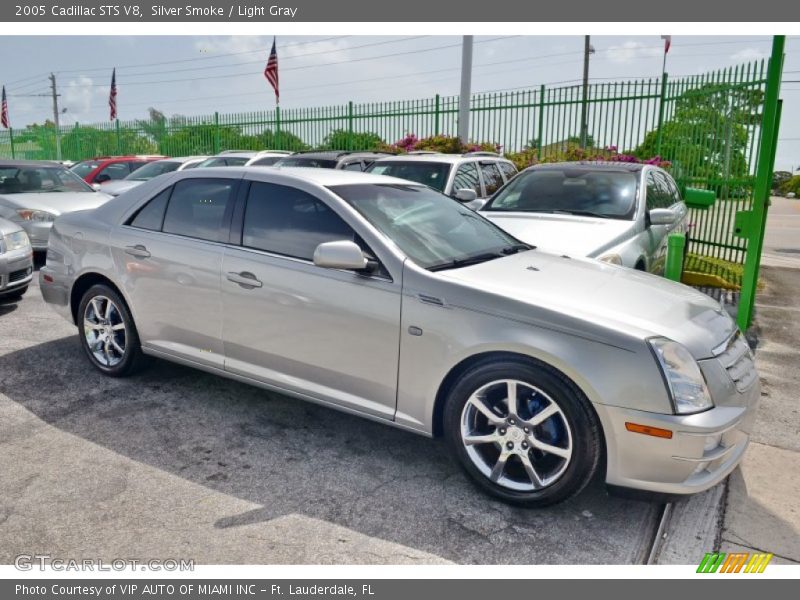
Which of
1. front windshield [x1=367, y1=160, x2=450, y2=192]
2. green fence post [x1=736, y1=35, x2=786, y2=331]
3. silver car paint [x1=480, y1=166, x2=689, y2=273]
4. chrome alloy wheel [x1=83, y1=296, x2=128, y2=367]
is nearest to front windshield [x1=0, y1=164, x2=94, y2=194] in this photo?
front windshield [x1=367, y1=160, x2=450, y2=192]

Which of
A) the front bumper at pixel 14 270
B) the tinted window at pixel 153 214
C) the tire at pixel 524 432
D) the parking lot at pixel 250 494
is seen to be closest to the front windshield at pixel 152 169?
the front bumper at pixel 14 270

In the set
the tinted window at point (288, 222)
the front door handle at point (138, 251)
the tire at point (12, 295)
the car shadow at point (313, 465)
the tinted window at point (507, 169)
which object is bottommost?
the car shadow at point (313, 465)

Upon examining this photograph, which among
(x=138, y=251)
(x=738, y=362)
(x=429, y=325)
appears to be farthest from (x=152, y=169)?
(x=738, y=362)

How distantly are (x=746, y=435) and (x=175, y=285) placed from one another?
3.44 m

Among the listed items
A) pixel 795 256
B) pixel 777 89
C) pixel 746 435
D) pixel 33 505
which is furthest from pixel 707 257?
pixel 33 505

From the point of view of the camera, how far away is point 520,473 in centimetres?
328

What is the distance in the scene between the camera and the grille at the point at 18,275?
6.63 metres

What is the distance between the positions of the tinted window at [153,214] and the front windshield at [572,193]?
3.60 m

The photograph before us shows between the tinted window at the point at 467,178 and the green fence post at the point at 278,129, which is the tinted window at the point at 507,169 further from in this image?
the green fence post at the point at 278,129

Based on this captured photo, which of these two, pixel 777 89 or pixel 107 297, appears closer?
pixel 107 297

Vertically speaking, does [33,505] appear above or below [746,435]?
below

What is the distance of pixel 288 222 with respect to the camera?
3963 mm

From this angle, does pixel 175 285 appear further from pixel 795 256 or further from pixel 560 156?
pixel 795 256

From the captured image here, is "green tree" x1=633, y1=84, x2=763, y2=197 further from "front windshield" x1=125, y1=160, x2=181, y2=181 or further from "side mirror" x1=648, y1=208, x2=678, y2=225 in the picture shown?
"front windshield" x1=125, y1=160, x2=181, y2=181
